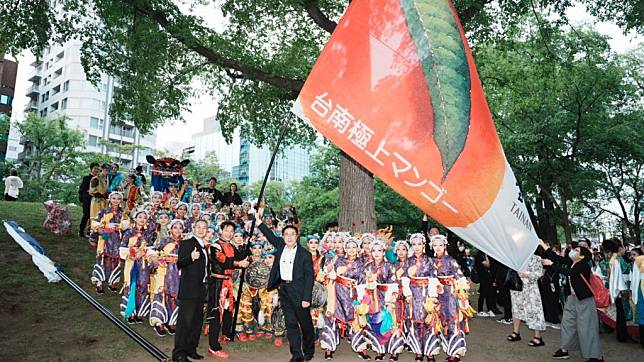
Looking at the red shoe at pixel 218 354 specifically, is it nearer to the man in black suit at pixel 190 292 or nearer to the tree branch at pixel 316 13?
the man in black suit at pixel 190 292

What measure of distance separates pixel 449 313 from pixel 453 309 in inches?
3.4

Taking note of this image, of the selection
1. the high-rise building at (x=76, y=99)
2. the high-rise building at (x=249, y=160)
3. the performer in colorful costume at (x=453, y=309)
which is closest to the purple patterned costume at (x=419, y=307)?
the performer in colorful costume at (x=453, y=309)

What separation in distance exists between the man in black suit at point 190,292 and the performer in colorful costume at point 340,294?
1970 mm

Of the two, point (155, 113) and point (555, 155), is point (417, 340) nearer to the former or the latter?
point (155, 113)

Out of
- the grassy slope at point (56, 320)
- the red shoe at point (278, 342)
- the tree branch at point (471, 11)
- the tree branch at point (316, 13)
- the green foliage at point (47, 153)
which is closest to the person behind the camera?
the grassy slope at point (56, 320)

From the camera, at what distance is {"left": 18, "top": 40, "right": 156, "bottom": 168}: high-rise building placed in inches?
2361

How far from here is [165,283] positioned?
24.7 feet

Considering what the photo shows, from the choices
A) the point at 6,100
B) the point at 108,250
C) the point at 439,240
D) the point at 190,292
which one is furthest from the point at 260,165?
the point at 190,292

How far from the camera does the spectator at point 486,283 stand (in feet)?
34.8

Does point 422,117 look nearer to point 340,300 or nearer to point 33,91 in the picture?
point 340,300

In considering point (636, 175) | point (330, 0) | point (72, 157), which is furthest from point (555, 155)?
point (72, 157)

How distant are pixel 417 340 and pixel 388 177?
391cm

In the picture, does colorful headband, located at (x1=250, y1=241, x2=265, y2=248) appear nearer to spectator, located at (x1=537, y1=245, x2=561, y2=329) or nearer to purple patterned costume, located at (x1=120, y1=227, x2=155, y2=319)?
purple patterned costume, located at (x1=120, y1=227, x2=155, y2=319)

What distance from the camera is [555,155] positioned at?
20.9m
